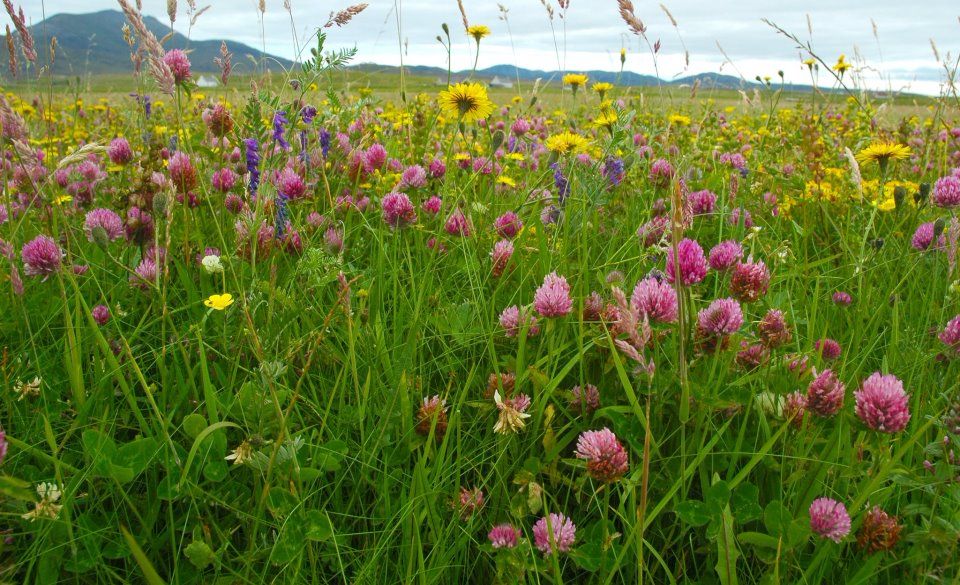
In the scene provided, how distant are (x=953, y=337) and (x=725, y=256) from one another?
567mm

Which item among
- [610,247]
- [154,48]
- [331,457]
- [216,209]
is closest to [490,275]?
[610,247]

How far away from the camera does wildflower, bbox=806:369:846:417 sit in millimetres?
1361

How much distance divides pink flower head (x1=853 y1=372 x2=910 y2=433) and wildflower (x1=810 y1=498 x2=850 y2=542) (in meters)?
0.19

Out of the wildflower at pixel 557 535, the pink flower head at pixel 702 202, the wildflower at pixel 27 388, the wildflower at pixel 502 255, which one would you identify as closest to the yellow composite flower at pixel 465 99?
the wildflower at pixel 502 255

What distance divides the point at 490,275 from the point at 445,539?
1065mm

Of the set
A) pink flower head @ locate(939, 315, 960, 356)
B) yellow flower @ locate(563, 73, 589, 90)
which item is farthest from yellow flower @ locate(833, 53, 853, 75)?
pink flower head @ locate(939, 315, 960, 356)

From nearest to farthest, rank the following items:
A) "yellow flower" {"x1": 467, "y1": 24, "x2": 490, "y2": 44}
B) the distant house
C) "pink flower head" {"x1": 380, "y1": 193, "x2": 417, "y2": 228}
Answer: "pink flower head" {"x1": 380, "y1": 193, "x2": 417, "y2": 228}, the distant house, "yellow flower" {"x1": 467, "y1": 24, "x2": 490, "y2": 44}

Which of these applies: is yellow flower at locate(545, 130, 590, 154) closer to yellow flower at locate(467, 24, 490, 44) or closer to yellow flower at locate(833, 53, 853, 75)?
yellow flower at locate(467, 24, 490, 44)

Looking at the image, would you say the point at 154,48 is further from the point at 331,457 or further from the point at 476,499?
the point at 476,499

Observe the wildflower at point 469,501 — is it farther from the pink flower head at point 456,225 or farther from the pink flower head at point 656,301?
the pink flower head at point 456,225

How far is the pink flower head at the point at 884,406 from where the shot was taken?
1274 millimetres

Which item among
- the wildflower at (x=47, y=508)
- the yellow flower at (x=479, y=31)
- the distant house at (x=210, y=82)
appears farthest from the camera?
the yellow flower at (x=479, y=31)

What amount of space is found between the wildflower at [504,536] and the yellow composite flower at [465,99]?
1846 mm

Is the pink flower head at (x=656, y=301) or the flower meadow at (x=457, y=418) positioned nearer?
the flower meadow at (x=457, y=418)
